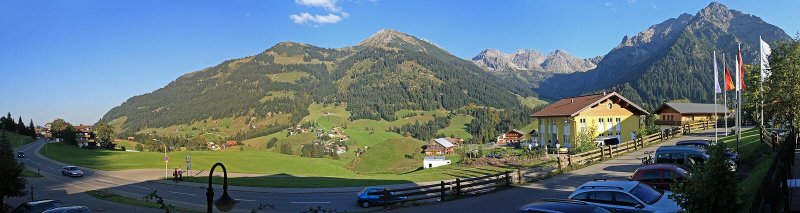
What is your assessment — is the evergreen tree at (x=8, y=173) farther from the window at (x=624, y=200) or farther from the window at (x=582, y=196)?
the window at (x=624, y=200)

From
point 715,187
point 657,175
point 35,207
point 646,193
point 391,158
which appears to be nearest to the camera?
point 715,187

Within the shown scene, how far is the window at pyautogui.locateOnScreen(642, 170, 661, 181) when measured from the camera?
18.9m

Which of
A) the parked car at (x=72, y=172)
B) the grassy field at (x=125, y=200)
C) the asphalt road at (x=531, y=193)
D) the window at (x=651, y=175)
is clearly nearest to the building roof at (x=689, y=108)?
the asphalt road at (x=531, y=193)

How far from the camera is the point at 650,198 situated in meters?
14.6

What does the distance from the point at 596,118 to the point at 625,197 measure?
45662mm

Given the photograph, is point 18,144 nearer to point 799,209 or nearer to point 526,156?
point 526,156

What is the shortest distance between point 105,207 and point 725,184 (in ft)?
122

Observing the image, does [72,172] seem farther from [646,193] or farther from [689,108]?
[689,108]

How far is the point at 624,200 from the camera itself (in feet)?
47.5

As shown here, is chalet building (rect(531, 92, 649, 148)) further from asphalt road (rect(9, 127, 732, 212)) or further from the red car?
the red car

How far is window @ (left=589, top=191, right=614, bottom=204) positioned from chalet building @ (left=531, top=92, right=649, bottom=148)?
133ft

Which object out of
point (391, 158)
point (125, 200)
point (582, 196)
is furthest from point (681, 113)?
point (125, 200)

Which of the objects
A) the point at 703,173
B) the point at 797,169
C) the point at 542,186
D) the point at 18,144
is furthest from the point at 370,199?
the point at 18,144

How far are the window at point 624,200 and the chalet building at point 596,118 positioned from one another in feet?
134
